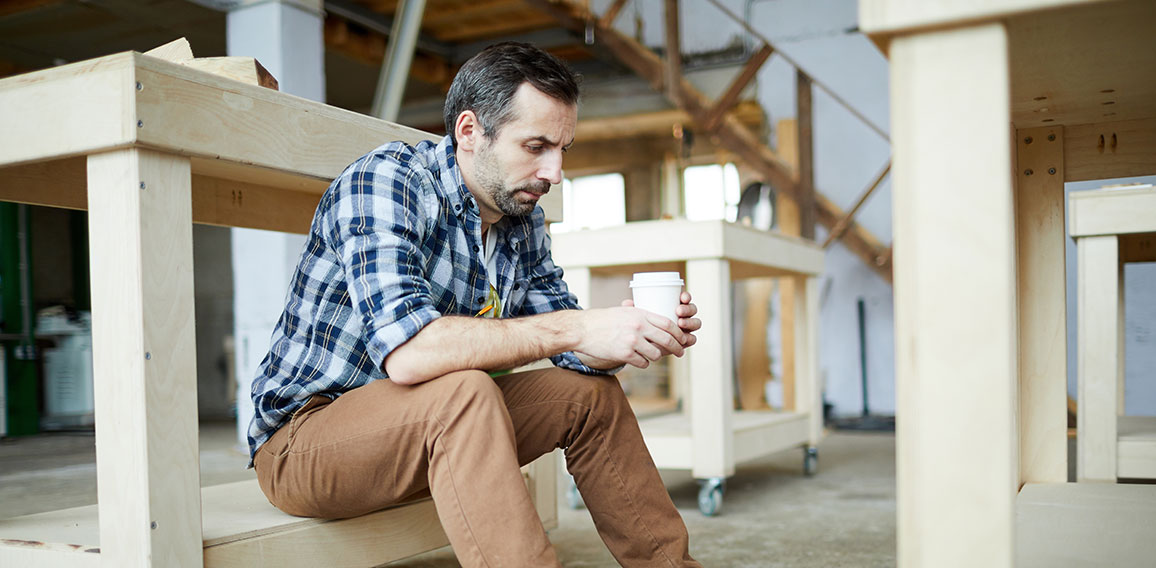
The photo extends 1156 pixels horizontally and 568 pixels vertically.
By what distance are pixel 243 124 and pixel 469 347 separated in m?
0.43

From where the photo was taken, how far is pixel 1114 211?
81.1 inches

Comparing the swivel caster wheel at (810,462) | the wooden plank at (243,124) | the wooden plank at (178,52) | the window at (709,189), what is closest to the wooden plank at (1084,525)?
the wooden plank at (243,124)

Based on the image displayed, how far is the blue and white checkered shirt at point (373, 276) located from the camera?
117cm

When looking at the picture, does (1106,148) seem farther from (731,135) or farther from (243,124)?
(731,135)

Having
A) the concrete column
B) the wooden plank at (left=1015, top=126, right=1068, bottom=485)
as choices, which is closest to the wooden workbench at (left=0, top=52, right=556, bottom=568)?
the wooden plank at (left=1015, top=126, right=1068, bottom=485)

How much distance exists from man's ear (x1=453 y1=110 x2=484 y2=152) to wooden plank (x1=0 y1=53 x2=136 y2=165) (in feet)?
1.71

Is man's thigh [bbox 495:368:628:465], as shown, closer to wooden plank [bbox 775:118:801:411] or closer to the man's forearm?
the man's forearm

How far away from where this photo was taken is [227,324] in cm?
730

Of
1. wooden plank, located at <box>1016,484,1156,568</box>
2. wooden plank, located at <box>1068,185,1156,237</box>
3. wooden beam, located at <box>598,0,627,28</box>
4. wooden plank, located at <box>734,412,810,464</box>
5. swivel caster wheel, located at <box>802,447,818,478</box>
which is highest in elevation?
wooden beam, located at <box>598,0,627,28</box>

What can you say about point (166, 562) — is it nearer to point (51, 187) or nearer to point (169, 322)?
point (169, 322)

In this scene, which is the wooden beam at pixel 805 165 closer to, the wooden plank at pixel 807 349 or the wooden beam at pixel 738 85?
the wooden beam at pixel 738 85

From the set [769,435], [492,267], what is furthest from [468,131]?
[769,435]

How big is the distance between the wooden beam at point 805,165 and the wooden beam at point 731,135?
9cm

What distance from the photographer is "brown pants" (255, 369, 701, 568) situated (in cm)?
105
